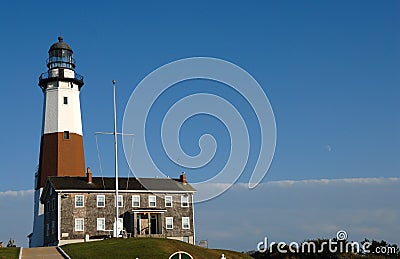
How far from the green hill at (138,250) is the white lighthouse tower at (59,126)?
19783 mm

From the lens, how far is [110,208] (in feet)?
199

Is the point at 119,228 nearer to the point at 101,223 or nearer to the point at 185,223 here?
the point at 101,223

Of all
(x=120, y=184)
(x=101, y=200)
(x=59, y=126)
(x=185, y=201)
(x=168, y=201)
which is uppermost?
(x=59, y=126)

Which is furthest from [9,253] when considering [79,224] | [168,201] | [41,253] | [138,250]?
[168,201]

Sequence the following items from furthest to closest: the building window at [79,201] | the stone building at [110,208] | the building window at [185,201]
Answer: the building window at [185,201] < the building window at [79,201] < the stone building at [110,208]

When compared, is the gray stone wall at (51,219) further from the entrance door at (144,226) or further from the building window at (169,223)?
the building window at (169,223)

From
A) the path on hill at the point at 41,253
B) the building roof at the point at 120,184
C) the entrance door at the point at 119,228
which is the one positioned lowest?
the path on hill at the point at 41,253

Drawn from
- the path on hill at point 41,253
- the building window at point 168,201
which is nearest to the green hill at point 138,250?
the path on hill at point 41,253

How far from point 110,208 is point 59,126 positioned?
1063 cm

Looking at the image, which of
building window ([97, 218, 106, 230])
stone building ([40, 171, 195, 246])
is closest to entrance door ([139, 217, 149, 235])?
stone building ([40, 171, 195, 246])

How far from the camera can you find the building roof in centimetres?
5994

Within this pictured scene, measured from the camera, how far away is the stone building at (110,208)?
59094 mm

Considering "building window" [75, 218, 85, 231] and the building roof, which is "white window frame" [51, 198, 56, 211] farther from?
"building window" [75, 218, 85, 231]

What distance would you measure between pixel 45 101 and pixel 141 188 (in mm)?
14125
